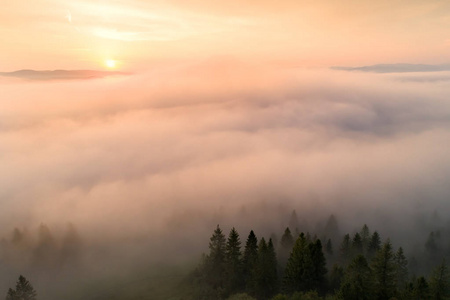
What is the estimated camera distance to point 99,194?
534 ft

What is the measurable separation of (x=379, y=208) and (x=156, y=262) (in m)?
103

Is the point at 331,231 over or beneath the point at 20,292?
over

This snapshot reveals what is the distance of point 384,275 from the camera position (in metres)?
38.4

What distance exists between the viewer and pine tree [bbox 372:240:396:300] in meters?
37.5

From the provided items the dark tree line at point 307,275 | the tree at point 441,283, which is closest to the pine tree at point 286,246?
the dark tree line at point 307,275

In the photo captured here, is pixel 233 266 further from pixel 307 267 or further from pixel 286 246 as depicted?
pixel 286 246

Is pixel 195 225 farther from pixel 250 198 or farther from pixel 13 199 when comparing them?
pixel 13 199

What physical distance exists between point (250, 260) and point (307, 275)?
1135 centimetres

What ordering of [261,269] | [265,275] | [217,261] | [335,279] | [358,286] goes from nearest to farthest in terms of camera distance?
1. [358,286]
2. [335,279]
3. [261,269]
4. [265,275]
5. [217,261]

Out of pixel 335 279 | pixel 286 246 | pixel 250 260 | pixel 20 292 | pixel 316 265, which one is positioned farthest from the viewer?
pixel 286 246

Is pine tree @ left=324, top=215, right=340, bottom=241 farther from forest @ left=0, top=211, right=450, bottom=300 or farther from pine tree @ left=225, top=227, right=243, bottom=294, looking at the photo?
pine tree @ left=225, top=227, right=243, bottom=294

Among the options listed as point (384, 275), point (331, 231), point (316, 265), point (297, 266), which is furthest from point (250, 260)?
point (331, 231)

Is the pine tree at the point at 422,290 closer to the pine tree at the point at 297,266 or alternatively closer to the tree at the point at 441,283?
the tree at the point at 441,283

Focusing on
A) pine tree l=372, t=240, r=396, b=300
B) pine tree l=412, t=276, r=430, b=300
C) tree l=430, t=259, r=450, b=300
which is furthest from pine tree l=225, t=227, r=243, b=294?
tree l=430, t=259, r=450, b=300
